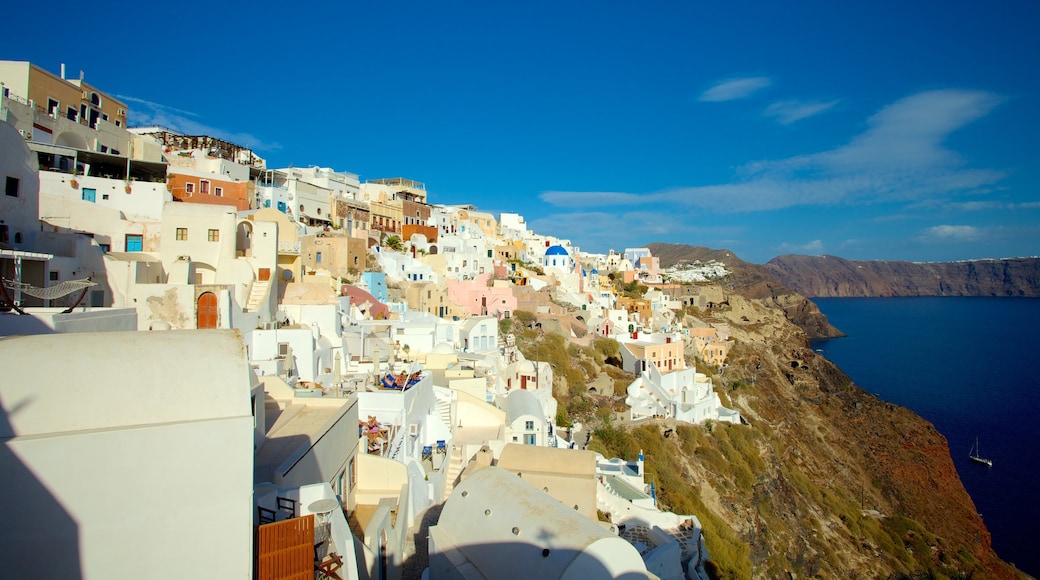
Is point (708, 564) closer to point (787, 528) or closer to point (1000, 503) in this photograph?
point (787, 528)

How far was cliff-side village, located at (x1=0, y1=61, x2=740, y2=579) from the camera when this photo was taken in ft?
14.2

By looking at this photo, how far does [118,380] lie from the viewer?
4.53 meters

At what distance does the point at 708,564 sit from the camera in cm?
1792

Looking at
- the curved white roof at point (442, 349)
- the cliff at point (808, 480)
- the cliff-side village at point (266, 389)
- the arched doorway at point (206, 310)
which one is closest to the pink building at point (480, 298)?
the cliff-side village at point (266, 389)

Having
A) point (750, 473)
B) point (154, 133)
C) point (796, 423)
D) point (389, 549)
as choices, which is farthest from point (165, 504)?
point (796, 423)

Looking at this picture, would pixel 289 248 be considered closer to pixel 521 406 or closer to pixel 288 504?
pixel 521 406

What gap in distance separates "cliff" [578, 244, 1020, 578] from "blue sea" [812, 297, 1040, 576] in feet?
7.47

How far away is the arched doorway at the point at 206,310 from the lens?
48.1ft

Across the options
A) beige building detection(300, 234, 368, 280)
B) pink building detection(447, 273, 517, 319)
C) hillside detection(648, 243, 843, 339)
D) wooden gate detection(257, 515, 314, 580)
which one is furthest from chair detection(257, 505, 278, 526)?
hillside detection(648, 243, 843, 339)

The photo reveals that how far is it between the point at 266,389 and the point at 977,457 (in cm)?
5522

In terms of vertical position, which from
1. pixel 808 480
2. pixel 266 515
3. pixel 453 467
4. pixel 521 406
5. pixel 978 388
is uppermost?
pixel 266 515

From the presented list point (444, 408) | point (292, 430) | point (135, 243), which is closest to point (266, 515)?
point (292, 430)

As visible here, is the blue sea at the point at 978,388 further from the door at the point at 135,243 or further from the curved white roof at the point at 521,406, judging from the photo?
the door at the point at 135,243

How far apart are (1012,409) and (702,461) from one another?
5156 centimetres
